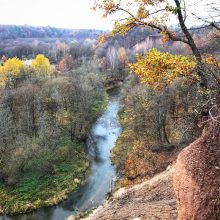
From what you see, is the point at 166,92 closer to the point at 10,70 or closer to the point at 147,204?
the point at 147,204

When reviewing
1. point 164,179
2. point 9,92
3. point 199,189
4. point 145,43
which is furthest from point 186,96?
point 145,43

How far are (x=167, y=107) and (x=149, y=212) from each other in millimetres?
22761

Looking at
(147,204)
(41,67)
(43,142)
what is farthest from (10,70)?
(147,204)

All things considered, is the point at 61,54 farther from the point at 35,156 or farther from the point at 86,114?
the point at 35,156

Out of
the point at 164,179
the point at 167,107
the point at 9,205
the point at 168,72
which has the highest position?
the point at 168,72

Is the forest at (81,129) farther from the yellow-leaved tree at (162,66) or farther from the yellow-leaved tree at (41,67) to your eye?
the yellow-leaved tree at (41,67)

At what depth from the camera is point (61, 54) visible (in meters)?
136

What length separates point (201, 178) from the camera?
10.1m

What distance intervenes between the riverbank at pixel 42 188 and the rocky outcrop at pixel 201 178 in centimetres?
2448

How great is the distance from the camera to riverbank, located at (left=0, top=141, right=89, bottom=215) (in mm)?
33125

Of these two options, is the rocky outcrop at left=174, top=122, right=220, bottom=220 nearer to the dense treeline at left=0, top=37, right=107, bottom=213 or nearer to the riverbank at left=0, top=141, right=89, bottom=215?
the riverbank at left=0, top=141, right=89, bottom=215

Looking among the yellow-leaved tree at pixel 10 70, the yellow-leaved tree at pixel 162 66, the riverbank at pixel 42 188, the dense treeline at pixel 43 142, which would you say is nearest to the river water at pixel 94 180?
the riverbank at pixel 42 188

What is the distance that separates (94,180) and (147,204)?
59.9ft

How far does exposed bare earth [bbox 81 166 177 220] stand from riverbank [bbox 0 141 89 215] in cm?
1367
